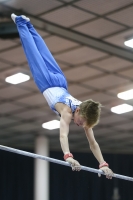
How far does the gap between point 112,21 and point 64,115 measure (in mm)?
3865

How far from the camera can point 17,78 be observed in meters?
12.6

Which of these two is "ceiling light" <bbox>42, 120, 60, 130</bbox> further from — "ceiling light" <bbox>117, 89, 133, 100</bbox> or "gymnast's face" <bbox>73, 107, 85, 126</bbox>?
"gymnast's face" <bbox>73, 107, 85, 126</bbox>

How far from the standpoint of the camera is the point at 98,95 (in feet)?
45.3

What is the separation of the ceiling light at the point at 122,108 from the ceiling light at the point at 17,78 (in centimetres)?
315

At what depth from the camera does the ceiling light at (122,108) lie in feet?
48.3

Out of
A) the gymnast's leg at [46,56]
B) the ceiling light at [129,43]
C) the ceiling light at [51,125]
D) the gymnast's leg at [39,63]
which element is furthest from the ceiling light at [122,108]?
the gymnast's leg at [39,63]

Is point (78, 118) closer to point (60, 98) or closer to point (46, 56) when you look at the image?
point (60, 98)

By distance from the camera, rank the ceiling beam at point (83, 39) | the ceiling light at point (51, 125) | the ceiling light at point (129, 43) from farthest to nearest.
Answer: the ceiling light at point (51, 125)
the ceiling light at point (129, 43)
the ceiling beam at point (83, 39)

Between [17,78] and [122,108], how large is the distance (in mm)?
3515

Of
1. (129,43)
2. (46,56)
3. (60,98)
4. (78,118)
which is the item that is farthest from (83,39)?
(78,118)

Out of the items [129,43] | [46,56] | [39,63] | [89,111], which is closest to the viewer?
[89,111]

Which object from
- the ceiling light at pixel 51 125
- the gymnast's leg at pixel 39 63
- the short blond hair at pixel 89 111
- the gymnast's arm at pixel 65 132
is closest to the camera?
the gymnast's arm at pixel 65 132

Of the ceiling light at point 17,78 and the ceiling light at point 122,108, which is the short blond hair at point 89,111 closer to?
the ceiling light at point 17,78

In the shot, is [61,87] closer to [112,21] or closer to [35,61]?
[35,61]
